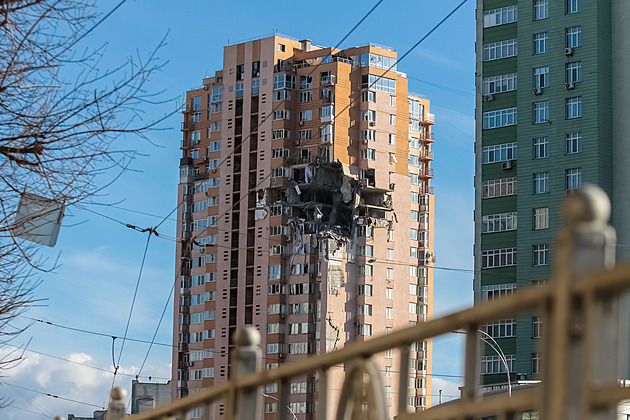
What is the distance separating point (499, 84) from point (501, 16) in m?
2.90

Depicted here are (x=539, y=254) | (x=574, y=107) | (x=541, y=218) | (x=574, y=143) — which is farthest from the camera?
(x=541, y=218)

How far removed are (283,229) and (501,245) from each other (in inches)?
1029

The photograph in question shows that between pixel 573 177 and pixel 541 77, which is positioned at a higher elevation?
pixel 541 77

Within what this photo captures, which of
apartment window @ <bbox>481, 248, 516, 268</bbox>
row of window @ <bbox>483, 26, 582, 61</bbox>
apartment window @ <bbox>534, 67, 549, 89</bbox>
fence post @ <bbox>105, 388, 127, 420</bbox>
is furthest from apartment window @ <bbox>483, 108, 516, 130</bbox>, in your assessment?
fence post @ <bbox>105, 388, 127, 420</bbox>

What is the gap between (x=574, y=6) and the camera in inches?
1886

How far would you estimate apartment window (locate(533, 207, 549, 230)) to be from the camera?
4728 cm

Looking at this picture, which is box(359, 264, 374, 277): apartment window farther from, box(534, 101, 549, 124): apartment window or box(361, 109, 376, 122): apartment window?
box(534, 101, 549, 124): apartment window

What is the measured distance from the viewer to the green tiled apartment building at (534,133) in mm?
46031

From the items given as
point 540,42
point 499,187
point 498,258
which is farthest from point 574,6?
point 498,258

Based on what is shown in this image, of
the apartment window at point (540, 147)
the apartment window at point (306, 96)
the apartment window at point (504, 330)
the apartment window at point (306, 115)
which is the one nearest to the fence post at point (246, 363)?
the apartment window at point (504, 330)

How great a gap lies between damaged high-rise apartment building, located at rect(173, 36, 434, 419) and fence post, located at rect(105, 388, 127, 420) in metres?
62.8

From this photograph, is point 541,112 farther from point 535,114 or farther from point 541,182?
point 541,182

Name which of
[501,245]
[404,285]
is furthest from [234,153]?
[501,245]

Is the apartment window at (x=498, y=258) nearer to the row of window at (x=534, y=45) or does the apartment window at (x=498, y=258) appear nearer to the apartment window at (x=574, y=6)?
the row of window at (x=534, y=45)
